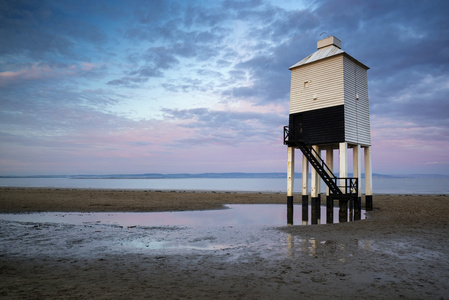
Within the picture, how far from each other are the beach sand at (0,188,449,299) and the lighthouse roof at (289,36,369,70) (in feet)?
37.9

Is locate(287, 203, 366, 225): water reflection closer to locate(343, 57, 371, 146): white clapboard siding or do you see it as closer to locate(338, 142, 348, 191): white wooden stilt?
locate(338, 142, 348, 191): white wooden stilt

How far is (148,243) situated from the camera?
11.0 metres

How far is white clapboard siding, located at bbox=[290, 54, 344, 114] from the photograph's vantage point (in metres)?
18.4

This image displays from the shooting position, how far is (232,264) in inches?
307

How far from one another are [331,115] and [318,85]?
251 centimetres

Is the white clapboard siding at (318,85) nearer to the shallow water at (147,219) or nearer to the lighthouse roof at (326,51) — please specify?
the lighthouse roof at (326,51)

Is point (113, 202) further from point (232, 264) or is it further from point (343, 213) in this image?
point (232, 264)

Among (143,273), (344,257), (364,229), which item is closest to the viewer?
(143,273)

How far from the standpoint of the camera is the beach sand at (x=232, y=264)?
5.73 meters

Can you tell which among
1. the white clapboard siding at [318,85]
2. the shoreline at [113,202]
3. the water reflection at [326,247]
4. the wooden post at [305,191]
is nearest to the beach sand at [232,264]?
the water reflection at [326,247]

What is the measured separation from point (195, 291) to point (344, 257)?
4799 mm

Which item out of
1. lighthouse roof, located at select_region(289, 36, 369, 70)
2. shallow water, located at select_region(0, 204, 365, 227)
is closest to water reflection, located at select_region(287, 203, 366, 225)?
shallow water, located at select_region(0, 204, 365, 227)

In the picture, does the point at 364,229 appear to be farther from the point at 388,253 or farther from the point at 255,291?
the point at 255,291

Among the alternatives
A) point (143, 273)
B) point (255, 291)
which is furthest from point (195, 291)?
point (143, 273)
